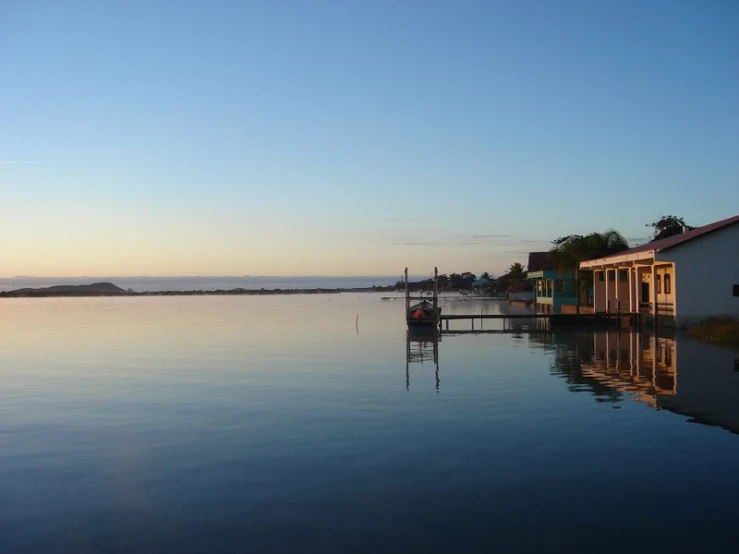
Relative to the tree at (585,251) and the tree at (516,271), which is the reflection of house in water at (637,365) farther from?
the tree at (516,271)

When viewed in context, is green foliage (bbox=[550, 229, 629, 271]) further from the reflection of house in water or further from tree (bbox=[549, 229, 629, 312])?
the reflection of house in water

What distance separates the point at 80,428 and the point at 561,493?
10.5m

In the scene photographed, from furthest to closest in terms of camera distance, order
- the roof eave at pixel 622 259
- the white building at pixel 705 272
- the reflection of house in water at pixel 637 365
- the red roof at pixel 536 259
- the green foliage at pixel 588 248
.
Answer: the red roof at pixel 536 259, the green foliage at pixel 588 248, the roof eave at pixel 622 259, the white building at pixel 705 272, the reflection of house in water at pixel 637 365

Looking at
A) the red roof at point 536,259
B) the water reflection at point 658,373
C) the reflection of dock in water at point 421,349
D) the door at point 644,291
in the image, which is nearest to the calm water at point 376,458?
the water reflection at point 658,373

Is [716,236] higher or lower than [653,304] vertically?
higher

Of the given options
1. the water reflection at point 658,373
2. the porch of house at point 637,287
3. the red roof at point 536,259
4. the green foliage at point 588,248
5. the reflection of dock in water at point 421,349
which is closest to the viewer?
the water reflection at point 658,373

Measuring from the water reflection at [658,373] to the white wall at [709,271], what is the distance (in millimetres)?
3181

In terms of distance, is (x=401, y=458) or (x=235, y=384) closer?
(x=401, y=458)

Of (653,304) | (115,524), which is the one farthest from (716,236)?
(115,524)

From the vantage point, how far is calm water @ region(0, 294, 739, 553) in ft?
27.3

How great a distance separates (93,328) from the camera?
50312 mm

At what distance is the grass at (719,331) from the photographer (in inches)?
1156

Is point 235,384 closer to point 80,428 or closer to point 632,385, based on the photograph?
point 80,428

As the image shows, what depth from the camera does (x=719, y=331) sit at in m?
30.5
